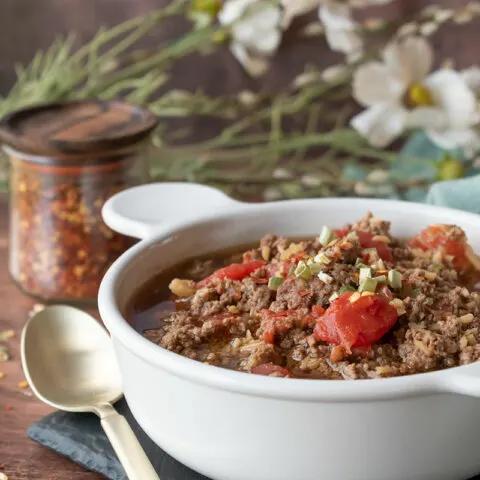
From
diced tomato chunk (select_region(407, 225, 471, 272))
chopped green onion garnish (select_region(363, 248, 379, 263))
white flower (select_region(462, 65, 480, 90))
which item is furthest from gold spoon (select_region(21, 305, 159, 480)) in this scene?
white flower (select_region(462, 65, 480, 90))

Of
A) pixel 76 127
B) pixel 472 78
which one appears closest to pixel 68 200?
pixel 76 127

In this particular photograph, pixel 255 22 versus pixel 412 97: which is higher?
pixel 255 22

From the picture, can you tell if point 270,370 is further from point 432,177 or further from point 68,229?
point 432,177

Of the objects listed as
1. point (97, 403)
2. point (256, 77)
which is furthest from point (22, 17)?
point (97, 403)

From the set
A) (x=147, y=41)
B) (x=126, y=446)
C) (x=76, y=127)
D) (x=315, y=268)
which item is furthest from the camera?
(x=147, y=41)

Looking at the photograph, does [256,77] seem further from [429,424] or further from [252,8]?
[429,424]
